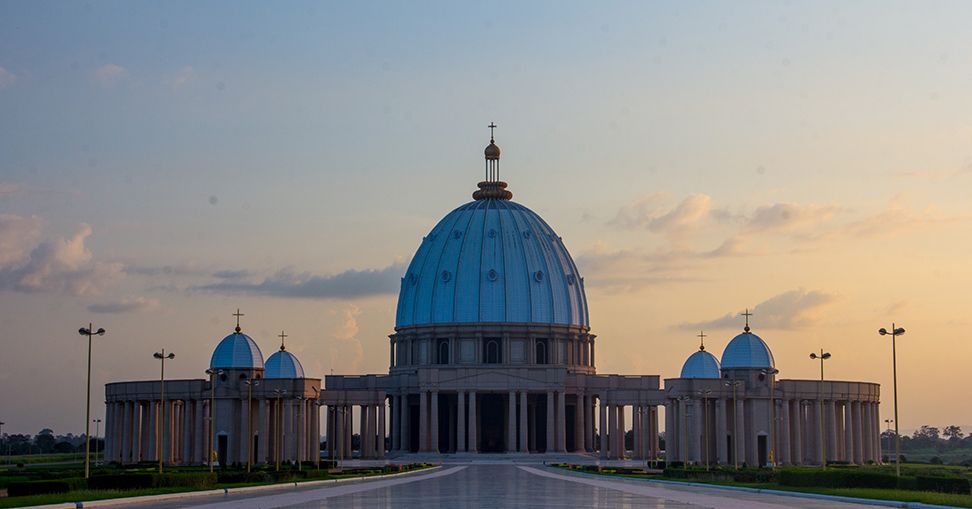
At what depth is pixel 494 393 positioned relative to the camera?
443 ft

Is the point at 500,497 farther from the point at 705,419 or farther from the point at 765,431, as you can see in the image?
the point at 765,431

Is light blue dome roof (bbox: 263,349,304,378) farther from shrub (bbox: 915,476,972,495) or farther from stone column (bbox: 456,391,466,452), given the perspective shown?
shrub (bbox: 915,476,972,495)

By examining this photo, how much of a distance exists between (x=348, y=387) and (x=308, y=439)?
59.8 feet

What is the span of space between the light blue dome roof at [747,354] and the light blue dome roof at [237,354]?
40129 millimetres

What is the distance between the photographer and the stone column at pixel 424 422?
435 feet

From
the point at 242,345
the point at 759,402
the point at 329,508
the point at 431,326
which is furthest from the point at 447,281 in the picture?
the point at 329,508

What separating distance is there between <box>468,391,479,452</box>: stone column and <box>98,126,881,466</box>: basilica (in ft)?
0.48

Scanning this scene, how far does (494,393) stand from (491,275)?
45.3ft

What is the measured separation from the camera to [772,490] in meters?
62.2

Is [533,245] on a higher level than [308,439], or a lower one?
higher

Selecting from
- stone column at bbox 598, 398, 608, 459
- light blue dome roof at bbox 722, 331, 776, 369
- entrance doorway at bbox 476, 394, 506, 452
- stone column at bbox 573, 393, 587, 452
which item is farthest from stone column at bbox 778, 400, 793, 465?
entrance doorway at bbox 476, 394, 506, 452

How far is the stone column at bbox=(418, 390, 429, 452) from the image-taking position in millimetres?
132500

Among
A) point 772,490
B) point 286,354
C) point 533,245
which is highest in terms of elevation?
point 533,245

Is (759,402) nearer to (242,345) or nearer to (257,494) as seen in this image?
(242,345)
